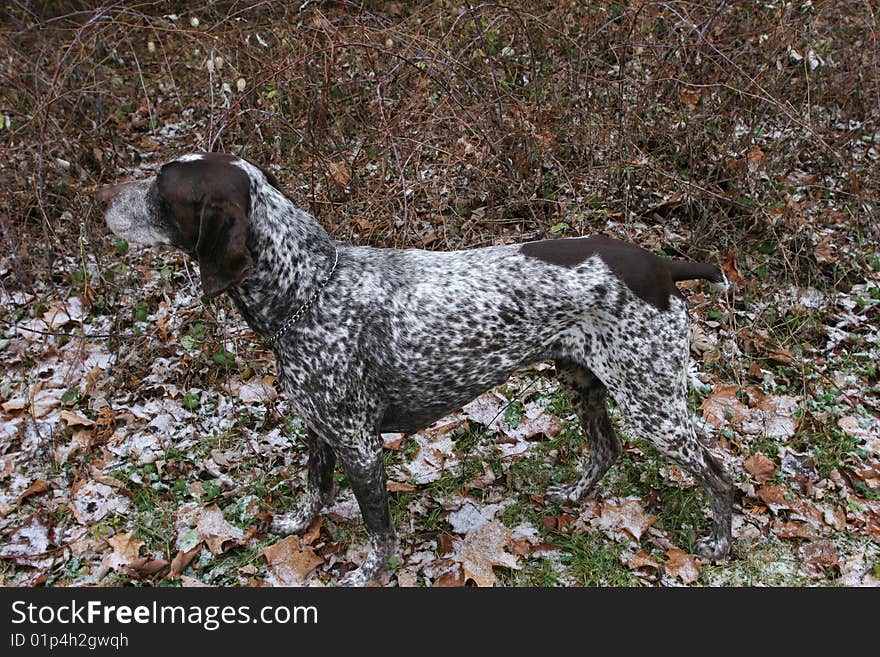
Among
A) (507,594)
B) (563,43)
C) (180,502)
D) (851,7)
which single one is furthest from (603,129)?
(180,502)

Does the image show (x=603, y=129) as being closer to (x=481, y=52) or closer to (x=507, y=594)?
(x=481, y=52)

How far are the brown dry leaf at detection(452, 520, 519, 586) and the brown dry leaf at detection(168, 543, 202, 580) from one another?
1383mm

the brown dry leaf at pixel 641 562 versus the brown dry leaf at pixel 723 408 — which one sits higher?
the brown dry leaf at pixel 723 408

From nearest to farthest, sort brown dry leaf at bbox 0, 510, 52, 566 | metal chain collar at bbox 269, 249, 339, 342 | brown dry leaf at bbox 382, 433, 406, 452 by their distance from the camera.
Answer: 1. metal chain collar at bbox 269, 249, 339, 342
2. brown dry leaf at bbox 0, 510, 52, 566
3. brown dry leaf at bbox 382, 433, 406, 452

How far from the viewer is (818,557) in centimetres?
371

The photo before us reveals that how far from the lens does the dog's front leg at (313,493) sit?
383 cm

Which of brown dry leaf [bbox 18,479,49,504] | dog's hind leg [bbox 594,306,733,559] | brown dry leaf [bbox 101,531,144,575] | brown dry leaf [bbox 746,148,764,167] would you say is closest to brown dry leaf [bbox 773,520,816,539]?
dog's hind leg [bbox 594,306,733,559]

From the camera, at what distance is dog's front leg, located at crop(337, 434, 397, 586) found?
331 cm

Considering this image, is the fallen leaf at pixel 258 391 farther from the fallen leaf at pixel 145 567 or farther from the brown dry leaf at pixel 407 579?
the brown dry leaf at pixel 407 579

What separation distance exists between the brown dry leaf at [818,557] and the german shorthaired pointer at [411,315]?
32.3 inches

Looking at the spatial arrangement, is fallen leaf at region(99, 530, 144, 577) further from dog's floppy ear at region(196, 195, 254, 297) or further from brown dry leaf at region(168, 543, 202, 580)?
dog's floppy ear at region(196, 195, 254, 297)

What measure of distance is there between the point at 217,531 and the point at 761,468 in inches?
124

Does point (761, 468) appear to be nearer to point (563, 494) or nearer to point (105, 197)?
point (563, 494)

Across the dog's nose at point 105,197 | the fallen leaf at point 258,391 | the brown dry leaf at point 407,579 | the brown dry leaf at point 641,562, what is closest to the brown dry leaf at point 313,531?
the brown dry leaf at point 407,579
